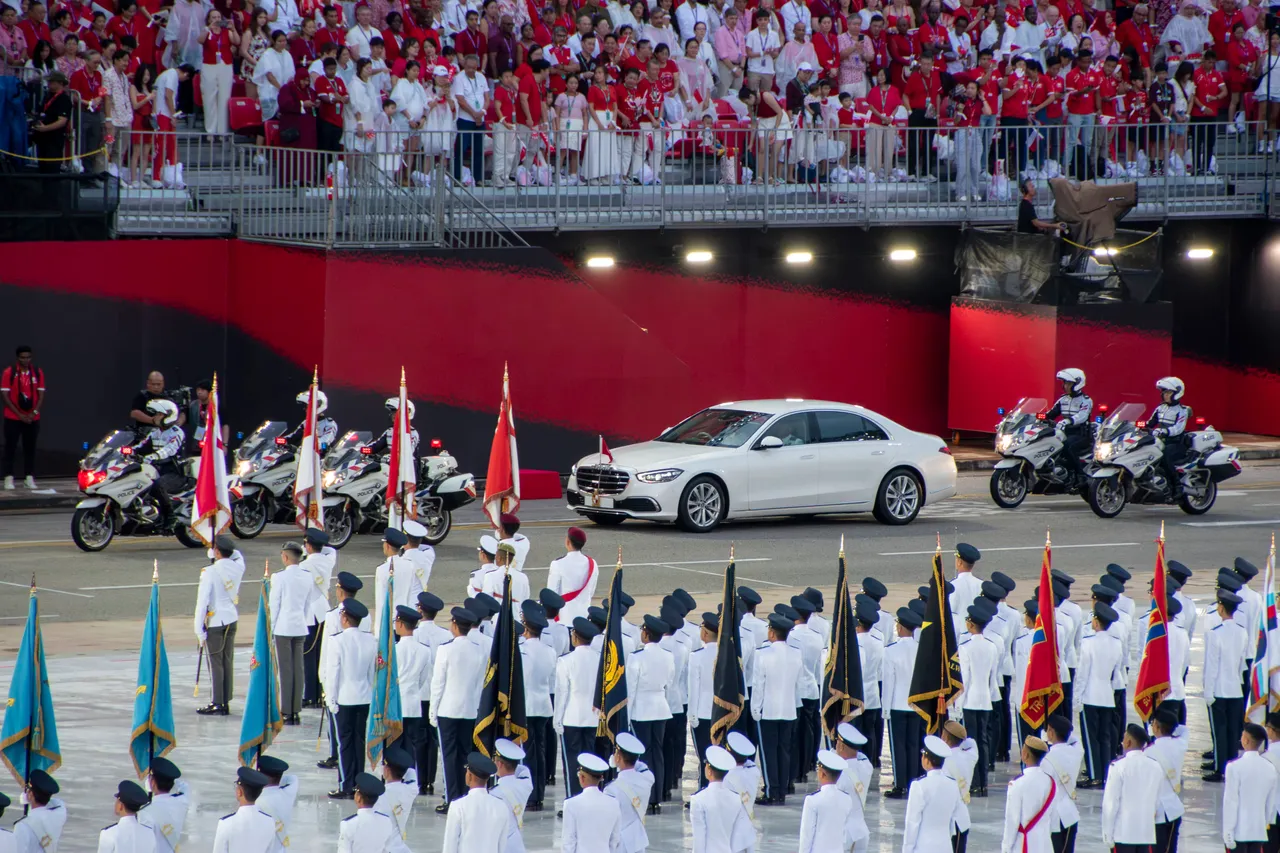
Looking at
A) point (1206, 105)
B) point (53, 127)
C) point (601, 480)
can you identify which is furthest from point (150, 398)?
point (1206, 105)

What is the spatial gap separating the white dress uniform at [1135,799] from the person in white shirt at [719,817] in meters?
2.22

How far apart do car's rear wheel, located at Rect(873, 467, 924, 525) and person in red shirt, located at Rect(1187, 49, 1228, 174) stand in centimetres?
993

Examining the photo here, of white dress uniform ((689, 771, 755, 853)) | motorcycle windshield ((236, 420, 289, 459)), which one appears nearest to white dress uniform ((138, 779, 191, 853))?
white dress uniform ((689, 771, 755, 853))

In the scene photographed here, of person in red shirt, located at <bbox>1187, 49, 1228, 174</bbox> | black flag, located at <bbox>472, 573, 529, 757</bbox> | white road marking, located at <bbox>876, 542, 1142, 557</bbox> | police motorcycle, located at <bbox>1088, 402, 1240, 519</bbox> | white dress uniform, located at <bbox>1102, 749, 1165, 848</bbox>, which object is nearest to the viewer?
white dress uniform, located at <bbox>1102, 749, 1165, 848</bbox>

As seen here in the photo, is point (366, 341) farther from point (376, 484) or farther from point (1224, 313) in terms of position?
point (1224, 313)

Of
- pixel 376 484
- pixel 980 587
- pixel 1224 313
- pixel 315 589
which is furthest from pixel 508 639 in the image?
pixel 1224 313

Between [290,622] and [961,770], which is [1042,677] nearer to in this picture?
[961,770]

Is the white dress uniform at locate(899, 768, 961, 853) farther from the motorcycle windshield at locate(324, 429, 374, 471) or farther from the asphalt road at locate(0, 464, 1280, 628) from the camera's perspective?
the motorcycle windshield at locate(324, 429, 374, 471)

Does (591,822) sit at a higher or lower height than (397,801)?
lower

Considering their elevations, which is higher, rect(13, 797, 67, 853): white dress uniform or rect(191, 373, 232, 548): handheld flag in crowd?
rect(191, 373, 232, 548): handheld flag in crowd

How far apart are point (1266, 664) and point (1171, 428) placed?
11851 millimetres

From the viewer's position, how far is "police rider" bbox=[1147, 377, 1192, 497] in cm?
2597

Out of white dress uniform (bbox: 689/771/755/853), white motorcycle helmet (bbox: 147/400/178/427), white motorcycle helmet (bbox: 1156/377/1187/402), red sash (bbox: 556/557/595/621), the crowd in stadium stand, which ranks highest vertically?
the crowd in stadium stand

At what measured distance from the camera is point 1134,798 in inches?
472
